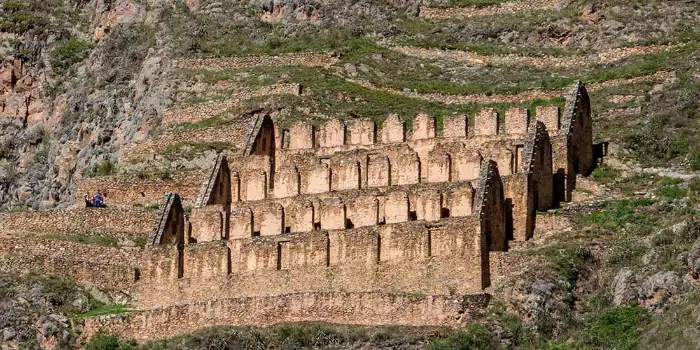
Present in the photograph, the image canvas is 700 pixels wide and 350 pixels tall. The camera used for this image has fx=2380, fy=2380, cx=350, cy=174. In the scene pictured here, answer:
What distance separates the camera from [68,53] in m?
88.4

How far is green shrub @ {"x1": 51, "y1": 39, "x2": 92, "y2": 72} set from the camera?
288ft

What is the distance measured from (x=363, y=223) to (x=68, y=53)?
27.6 m

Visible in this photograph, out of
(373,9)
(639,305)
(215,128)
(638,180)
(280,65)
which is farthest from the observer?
(373,9)

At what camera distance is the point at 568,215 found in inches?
2496

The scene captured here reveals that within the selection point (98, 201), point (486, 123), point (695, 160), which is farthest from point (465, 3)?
point (695, 160)

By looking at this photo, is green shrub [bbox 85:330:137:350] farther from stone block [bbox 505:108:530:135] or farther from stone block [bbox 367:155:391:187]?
stone block [bbox 505:108:530:135]

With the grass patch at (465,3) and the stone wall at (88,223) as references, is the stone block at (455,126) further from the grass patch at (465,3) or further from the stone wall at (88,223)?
the grass patch at (465,3)

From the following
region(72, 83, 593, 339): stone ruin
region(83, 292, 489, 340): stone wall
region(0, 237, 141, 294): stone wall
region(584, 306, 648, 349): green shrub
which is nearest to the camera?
region(584, 306, 648, 349): green shrub

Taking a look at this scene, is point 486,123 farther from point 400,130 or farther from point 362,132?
point 362,132

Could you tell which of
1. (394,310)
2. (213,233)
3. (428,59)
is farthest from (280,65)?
(394,310)

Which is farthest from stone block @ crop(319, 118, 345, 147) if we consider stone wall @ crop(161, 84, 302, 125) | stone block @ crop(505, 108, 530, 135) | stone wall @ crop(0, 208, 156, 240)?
stone wall @ crop(161, 84, 302, 125)

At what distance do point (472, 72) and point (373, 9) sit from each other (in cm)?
777

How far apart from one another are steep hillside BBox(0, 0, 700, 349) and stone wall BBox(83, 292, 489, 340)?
571 millimetres

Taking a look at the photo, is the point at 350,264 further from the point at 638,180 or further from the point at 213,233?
the point at 638,180
